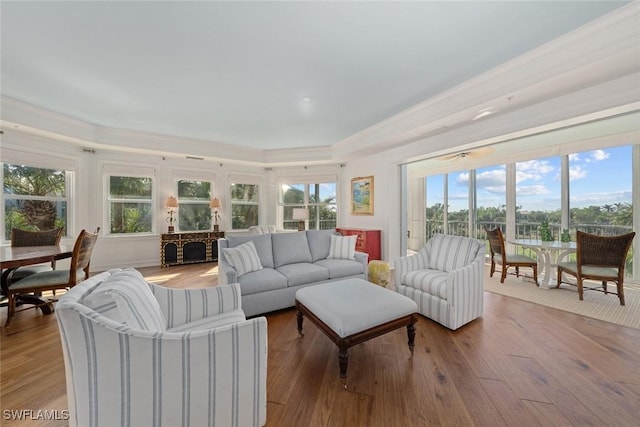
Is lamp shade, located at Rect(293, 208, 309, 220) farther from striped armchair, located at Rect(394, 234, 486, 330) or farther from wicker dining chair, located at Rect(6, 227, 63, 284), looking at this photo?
wicker dining chair, located at Rect(6, 227, 63, 284)

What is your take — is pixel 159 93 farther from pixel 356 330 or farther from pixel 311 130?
pixel 356 330

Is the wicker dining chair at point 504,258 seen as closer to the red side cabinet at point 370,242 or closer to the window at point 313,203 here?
the red side cabinet at point 370,242

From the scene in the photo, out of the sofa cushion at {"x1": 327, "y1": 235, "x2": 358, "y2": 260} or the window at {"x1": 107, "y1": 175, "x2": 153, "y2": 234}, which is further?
the window at {"x1": 107, "y1": 175, "x2": 153, "y2": 234}

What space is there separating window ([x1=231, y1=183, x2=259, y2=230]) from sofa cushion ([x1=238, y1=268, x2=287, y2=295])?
3762 millimetres

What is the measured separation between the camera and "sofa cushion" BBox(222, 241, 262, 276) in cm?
286

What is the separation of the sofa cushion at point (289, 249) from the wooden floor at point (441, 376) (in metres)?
0.98

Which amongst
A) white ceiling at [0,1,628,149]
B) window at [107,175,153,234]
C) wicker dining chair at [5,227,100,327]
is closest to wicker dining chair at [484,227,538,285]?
white ceiling at [0,1,628,149]

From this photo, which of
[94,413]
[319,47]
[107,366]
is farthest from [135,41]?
[94,413]

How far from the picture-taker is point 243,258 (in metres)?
2.93

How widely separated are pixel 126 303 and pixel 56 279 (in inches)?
100

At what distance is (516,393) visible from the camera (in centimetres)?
162

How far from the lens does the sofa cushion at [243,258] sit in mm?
2861

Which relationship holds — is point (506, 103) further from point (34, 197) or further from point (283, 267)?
point (34, 197)

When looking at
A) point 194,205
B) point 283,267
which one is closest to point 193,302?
point 283,267
